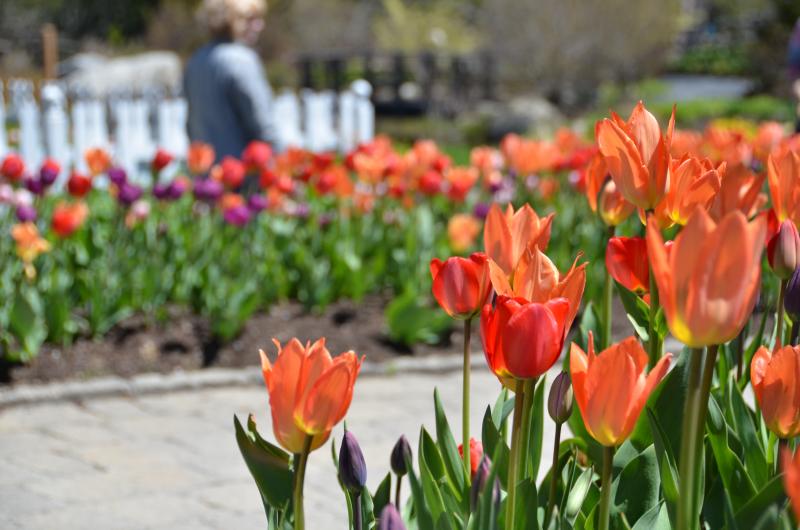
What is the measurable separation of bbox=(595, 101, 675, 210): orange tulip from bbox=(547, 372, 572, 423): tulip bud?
29 cm

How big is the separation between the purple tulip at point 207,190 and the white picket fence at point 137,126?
51.5 inches

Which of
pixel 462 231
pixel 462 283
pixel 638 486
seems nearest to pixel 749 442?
pixel 638 486

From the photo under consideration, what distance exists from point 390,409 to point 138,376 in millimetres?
1025

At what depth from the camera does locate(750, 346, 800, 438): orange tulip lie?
1414 millimetres

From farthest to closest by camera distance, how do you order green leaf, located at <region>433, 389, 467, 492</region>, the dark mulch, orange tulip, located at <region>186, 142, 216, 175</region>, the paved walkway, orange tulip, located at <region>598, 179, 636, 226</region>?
orange tulip, located at <region>186, 142, 216, 175</region>
the dark mulch
the paved walkway
orange tulip, located at <region>598, 179, 636, 226</region>
green leaf, located at <region>433, 389, 467, 492</region>

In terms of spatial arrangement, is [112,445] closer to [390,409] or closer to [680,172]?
[390,409]

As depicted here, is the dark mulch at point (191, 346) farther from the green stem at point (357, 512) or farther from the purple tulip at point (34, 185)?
the green stem at point (357, 512)

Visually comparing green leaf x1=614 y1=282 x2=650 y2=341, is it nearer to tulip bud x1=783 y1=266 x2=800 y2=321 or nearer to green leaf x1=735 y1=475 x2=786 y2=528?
tulip bud x1=783 y1=266 x2=800 y2=321

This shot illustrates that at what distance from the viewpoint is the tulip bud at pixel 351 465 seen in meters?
1.52

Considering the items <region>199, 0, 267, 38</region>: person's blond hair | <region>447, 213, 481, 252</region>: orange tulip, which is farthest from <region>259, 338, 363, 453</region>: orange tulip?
<region>199, 0, 267, 38</region>: person's blond hair

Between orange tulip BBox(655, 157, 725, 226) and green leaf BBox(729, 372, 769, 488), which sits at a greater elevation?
orange tulip BBox(655, 157, 725, 226)

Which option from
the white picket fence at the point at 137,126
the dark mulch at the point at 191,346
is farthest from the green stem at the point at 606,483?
the white picket fence at the point at 137,126

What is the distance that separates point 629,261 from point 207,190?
369 centimetres

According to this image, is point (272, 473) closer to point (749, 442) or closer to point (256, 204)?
point (749, 442)
